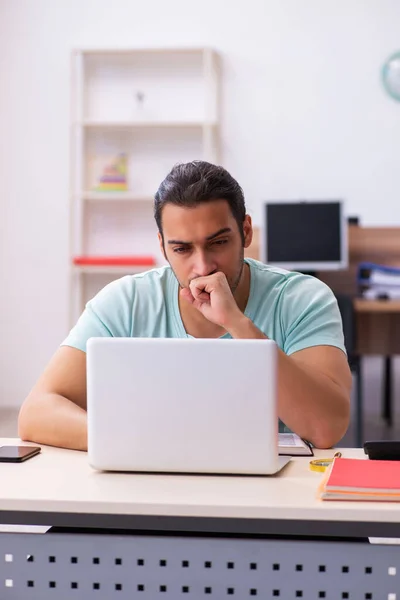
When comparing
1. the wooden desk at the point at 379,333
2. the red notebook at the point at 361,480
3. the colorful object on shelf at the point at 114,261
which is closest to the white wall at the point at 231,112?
the colorful object on shelf at the point at 114,261

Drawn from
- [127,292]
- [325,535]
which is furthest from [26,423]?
[325,535]

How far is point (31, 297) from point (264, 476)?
15.0ft

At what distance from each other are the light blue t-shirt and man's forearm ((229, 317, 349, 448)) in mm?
206

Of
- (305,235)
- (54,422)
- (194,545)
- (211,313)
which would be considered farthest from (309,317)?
(305,235)

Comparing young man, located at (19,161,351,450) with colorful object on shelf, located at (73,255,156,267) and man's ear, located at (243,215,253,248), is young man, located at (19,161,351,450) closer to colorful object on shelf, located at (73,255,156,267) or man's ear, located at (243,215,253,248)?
man's ear, located at (243,215,253,248)

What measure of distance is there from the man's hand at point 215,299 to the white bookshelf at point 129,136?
376 centimetres

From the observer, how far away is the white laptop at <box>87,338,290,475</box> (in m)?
1.15

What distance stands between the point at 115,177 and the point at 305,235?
1.31m

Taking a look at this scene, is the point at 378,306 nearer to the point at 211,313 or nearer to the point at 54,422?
Answer: the point at 211,313

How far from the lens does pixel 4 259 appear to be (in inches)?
221

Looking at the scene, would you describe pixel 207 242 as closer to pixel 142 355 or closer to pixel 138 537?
pixel 142 355

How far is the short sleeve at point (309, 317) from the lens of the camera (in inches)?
66.0

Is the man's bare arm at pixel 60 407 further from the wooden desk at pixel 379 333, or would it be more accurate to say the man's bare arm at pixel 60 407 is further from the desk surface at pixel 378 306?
the wooden desk at pixel 379 333

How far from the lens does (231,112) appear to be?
215 inches
